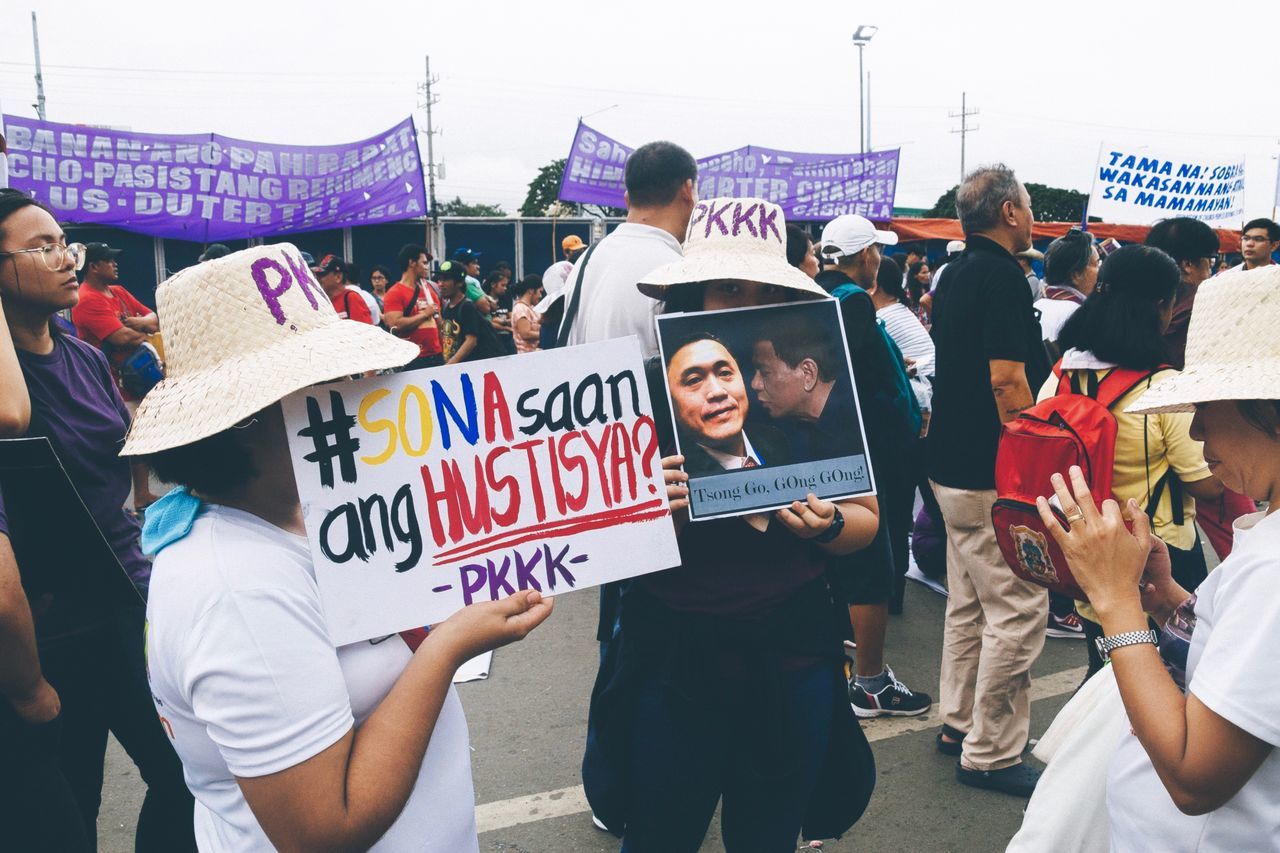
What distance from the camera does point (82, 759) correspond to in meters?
2.21

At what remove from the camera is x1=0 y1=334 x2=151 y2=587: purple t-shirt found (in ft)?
7.32

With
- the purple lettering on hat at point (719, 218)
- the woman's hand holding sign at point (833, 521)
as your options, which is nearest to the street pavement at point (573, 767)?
the woman's hand holding sign at point (833, 521)

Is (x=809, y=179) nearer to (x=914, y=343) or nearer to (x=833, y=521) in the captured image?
(x=914, y=343)

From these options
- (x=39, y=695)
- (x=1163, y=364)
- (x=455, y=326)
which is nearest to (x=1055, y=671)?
(x=1163, y=364)

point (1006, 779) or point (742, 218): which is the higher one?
point (742, 218)

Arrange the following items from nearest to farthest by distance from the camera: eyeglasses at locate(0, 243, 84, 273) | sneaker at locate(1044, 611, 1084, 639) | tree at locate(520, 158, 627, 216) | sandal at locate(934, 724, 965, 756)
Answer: eyeglasses at locate(0, 243, 84, 273) < sandal at locate(934, 724, 965, 756) < sneaker at locate(1044, 611, 1084, 639) < tree at locate(520, 158, 627, 216)

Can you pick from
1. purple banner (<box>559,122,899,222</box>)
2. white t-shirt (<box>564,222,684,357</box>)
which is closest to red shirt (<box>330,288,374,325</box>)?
white t-shirt (<box>564,222,684,357</box>)

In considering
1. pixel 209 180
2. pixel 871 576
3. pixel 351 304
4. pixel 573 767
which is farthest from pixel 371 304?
pixel 871 576

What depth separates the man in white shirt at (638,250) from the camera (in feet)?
10.0

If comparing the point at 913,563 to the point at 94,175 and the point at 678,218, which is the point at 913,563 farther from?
the point at 94,175

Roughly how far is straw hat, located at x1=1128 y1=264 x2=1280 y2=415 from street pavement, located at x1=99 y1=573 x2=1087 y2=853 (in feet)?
6.60

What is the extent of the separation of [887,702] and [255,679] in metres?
3.09

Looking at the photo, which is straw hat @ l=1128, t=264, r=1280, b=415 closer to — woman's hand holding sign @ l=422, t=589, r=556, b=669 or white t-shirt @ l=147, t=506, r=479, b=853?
woman's hand holding sign @ l=422, t=589, r=556, b=669

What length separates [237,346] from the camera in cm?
129
